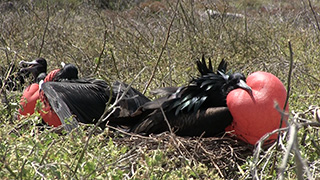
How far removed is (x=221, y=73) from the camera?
112 inches

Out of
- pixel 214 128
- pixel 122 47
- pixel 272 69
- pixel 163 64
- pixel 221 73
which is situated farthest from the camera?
pixel 122 47

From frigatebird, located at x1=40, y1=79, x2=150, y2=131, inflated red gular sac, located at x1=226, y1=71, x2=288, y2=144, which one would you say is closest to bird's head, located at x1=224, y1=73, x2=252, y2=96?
inflated red gular sac, located at x1=226, y1=71, x2=288, y2=144

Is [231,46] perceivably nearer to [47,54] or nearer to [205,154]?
[47,54]

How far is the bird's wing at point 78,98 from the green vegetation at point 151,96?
21 cm

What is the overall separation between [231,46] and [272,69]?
0.98 m

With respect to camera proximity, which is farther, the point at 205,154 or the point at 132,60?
→ the point at 132,60

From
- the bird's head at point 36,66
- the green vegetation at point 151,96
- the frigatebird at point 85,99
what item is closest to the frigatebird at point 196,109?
the green vegetation at point 151,96

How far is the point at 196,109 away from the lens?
8.76 feet

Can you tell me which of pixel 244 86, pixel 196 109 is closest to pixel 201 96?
pixel 196 109

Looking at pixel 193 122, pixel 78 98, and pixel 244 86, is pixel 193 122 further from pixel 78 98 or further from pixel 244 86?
pixel 78 98

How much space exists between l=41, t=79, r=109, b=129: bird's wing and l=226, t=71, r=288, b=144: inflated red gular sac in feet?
3.20

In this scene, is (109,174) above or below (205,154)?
above

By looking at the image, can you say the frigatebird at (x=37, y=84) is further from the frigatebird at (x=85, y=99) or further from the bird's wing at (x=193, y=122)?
the bird's wing at (x=193, y=122)

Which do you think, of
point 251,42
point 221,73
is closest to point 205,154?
point 221,73
